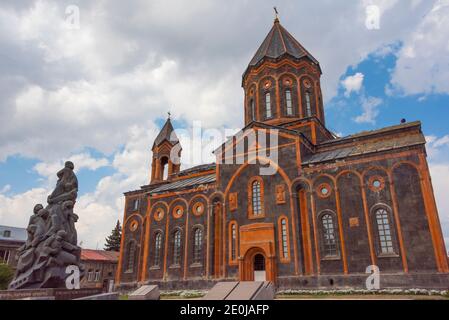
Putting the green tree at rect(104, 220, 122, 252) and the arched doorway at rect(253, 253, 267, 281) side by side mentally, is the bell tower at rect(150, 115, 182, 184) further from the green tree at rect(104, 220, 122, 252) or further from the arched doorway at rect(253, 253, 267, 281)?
the green tree at rect(104, 220, 122, 252)

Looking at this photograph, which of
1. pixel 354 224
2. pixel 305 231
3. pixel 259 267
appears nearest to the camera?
pixel 354 224

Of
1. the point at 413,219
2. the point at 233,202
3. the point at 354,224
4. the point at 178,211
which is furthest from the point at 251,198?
the point at 413,219

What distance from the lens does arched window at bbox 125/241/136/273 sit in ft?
93.4

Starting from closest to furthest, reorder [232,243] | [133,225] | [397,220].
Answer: [397,220], [232,243], [133,225]

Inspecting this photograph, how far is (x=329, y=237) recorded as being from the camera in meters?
19.3

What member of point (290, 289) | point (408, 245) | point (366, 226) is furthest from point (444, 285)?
point (290, 289)

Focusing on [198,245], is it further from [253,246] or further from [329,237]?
[329,237]

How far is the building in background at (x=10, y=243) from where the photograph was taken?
38.2 metres

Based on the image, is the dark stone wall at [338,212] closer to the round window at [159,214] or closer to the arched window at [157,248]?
the arched window at [157,248]

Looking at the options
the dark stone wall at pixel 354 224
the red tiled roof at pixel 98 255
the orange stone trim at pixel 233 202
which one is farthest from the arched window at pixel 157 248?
the red tiled roof at pixel 98 255

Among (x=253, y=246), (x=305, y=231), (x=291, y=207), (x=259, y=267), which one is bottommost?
(x=259, y=267)

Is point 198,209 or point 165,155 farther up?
point 165,155

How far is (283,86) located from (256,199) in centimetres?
1020
